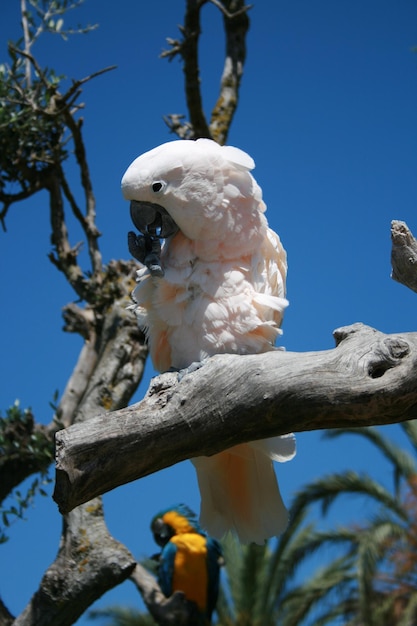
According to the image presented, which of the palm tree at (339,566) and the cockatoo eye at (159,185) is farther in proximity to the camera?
the palm tree at (339,566)

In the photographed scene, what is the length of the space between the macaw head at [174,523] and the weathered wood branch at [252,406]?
5.15 metres

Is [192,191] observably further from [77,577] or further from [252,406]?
[77,577]

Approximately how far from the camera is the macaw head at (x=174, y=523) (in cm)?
804

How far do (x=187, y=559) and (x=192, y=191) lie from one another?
4.95 meters

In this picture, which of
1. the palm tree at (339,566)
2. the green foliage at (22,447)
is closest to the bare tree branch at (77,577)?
the green foliage at (22,447)

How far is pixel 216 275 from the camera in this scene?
3.88m

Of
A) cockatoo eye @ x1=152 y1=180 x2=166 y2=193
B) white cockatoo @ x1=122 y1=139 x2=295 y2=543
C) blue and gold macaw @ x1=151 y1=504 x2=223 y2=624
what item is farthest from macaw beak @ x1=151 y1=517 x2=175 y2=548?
cockatoo eye @ x1=152 y1=180 x2=166 y2=193

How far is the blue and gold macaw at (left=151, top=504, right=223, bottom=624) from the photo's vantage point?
7.64 m

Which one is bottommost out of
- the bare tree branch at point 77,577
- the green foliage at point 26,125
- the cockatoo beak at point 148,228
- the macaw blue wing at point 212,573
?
→ the bare tree branch at point 77,577

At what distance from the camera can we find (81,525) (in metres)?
5.33

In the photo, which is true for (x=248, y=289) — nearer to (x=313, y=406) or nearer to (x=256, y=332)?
(x=256, y=332)

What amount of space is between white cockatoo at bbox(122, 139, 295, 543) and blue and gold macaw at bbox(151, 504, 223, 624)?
3.70m

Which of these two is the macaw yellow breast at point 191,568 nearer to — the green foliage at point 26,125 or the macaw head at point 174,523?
the macaw head at point 174,523

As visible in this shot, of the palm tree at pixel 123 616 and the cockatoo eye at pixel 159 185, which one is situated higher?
the cockatoo eye at pixel 159 185
